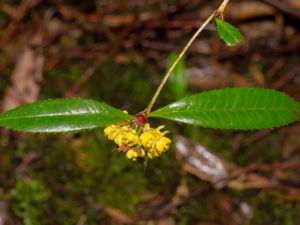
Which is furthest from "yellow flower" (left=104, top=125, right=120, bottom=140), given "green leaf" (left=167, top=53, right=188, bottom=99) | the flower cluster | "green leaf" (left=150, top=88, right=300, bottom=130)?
"green leaf" (left=167, top=53, right=188, bottom=99)

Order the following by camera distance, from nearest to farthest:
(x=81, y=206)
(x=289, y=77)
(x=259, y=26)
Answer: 1. (x=81, y=206)
2. (x=289, y=77)
3. (x=259, y=26)

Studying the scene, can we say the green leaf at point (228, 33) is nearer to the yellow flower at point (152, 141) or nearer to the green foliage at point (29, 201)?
the yellow flower at point (152, 141)

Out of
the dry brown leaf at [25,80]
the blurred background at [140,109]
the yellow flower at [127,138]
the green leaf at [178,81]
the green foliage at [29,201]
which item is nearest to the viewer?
the yellow flower at [127,138]

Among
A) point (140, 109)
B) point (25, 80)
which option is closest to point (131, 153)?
point (140, 109)

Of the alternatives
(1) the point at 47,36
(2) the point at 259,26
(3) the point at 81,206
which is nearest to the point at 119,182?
(3) the point at 81,206

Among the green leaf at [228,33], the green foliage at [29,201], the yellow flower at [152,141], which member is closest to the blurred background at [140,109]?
the green foliage at [29,201]

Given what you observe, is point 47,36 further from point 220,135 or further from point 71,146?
point 220,135
